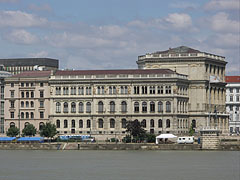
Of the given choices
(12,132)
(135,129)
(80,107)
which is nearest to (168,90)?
(135,129)

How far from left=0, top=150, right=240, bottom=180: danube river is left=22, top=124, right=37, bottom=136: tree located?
102ft

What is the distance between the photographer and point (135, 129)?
185750 millimetres

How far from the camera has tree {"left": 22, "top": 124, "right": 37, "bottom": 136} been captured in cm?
19438

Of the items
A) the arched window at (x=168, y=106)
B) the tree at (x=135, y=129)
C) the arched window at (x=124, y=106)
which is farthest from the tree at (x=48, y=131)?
the arched window at (x=168, y=106)

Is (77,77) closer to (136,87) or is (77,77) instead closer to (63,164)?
(136,87)

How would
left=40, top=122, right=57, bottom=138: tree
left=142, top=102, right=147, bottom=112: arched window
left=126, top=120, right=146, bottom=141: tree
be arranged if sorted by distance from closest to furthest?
left=126, top=120, right=146, bottom=141: tree, left=40, top=122, right=57, bottom=138: tree, left=142, top=102, right=147, bottom=112: arched window

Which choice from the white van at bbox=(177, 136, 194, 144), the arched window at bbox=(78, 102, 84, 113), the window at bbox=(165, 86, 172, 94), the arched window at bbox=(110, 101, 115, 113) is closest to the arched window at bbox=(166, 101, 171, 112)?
the window at bbox=(165, 86, 172, 94)

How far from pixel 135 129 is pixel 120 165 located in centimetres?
5725

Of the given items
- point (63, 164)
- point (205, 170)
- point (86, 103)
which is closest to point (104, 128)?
point (86, 103)

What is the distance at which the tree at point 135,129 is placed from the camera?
604 ft

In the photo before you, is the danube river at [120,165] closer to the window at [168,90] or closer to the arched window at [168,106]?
the arched window at [168,106]

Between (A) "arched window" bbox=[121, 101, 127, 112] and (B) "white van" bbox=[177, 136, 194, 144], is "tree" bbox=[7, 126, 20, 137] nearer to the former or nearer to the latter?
(A) "arched window" bbox=[121, 101, 127, 112]

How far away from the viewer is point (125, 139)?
184m

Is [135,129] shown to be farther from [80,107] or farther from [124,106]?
[80,107]
